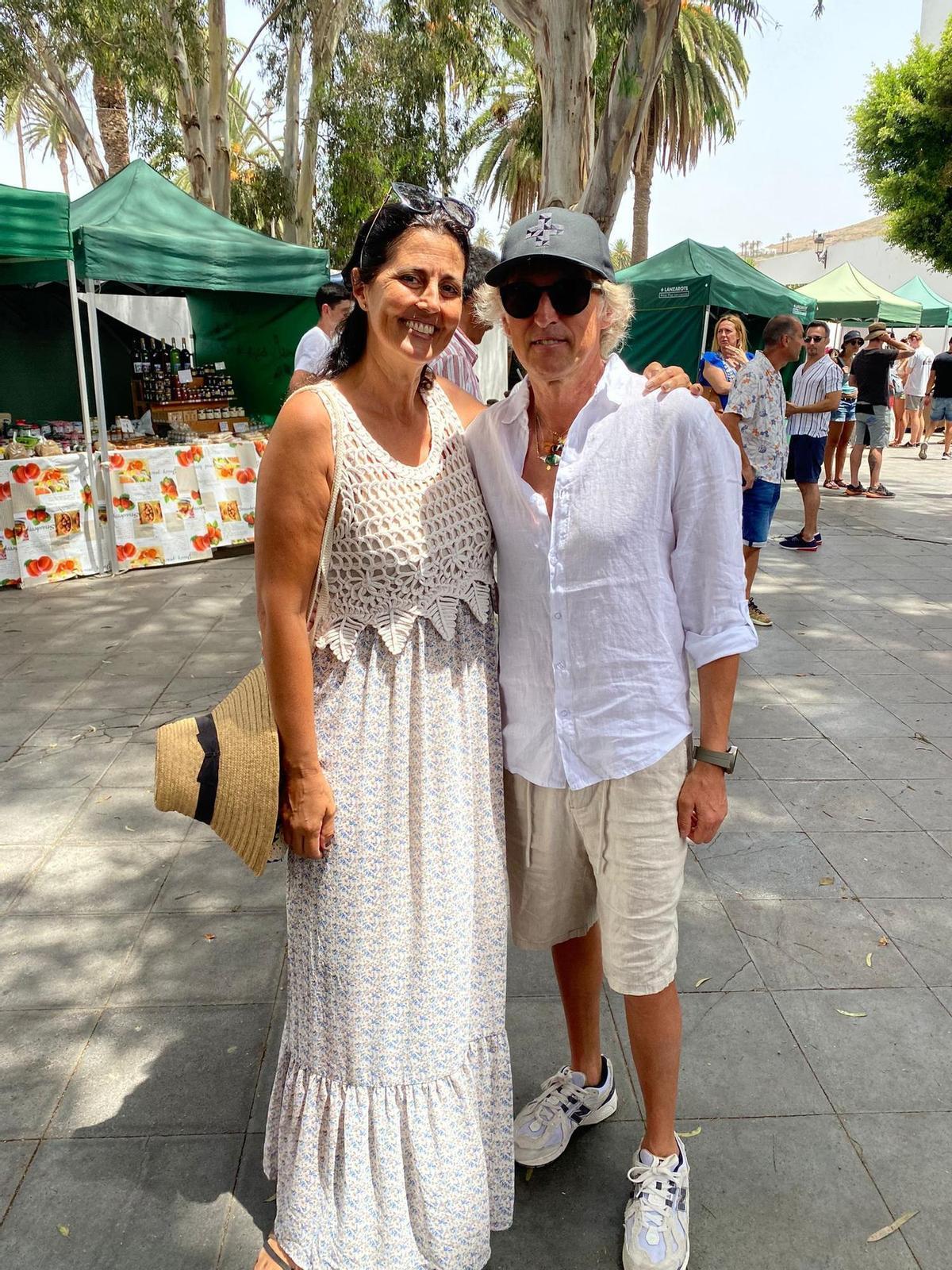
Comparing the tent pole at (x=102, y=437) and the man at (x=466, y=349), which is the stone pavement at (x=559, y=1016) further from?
the tent pole at (x=102, y=437)

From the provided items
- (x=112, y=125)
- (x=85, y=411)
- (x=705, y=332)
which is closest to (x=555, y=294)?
(x=85, y=411)

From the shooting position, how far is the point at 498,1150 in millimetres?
1766

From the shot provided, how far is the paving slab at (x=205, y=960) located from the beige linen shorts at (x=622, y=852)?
110 cm

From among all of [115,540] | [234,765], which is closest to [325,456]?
[234,765]

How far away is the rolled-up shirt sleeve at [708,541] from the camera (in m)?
1.58

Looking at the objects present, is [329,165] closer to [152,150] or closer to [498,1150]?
[152,150]

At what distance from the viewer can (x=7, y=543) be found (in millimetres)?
6613

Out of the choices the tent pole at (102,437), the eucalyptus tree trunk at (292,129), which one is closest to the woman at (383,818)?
the tent pole at (102,437)

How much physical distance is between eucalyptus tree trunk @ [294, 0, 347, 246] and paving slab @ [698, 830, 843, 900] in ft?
51.3

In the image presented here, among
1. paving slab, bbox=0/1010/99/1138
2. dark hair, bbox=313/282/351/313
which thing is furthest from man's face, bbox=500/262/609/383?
dark hair, bbox=313/282/351/313

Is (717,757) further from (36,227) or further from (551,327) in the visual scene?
(36,227)

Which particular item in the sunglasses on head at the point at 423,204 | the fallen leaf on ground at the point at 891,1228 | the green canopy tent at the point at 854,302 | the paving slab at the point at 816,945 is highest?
the green canopy tent at the point at 854,302

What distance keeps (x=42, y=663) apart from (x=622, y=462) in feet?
14.6

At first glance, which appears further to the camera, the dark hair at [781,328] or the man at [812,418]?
the man at [812,418]
